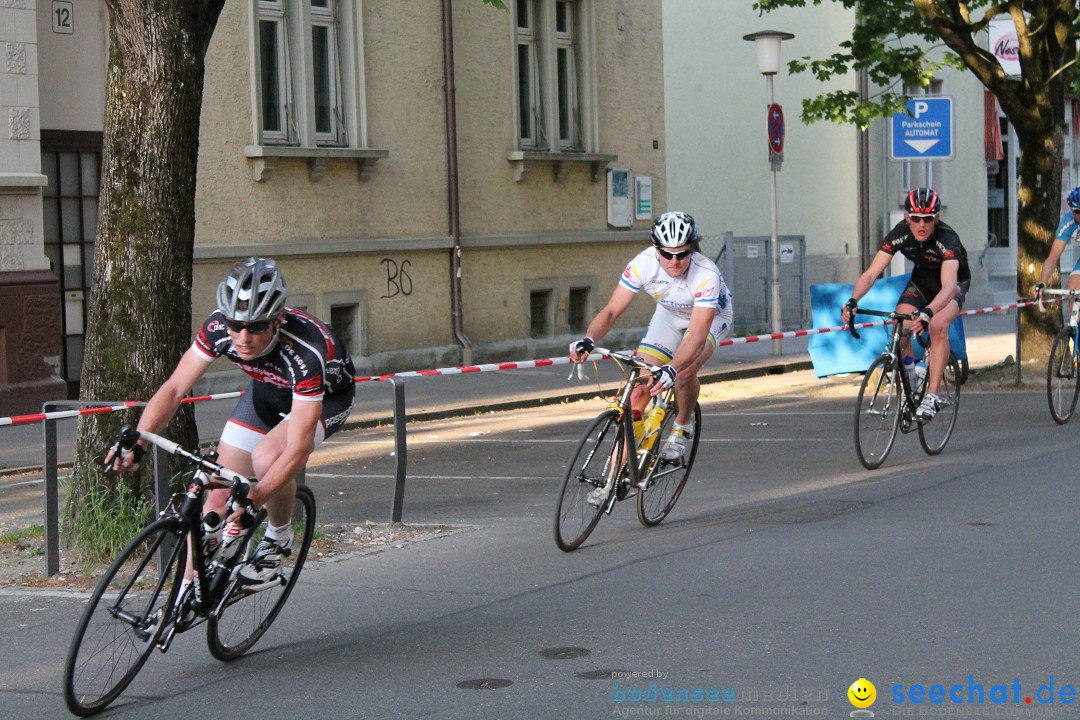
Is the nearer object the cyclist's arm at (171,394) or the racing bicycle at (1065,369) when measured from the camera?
the cyclist's arm at (171,394)

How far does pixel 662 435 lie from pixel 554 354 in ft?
42.2

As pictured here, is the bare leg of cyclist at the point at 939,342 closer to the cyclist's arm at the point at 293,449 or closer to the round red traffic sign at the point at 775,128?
the cyclist's arm at the point at 293,449

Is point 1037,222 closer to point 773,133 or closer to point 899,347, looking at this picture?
point 773,133

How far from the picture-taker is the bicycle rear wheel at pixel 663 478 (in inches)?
331

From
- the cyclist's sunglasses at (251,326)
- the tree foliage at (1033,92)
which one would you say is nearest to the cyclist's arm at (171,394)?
the cyclist's sunglasses at (251,326)

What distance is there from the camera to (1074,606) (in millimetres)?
6457

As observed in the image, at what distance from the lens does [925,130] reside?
60.5 ft

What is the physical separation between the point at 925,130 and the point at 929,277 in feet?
25.5

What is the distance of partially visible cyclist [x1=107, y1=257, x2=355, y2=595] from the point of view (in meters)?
5.46

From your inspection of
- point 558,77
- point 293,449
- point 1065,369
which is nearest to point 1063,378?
point 1065,369

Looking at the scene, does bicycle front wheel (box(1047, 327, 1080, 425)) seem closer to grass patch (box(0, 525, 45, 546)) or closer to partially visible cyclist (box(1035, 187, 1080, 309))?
partially visible cyclist (box(1035, 187, 1080, 309))

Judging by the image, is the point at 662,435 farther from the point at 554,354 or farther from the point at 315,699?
the point at 554,354

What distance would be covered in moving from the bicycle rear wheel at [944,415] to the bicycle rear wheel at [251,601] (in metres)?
5.79

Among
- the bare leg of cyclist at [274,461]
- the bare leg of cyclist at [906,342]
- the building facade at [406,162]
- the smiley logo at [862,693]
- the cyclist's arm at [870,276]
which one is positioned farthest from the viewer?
the building facade at [406,162]
